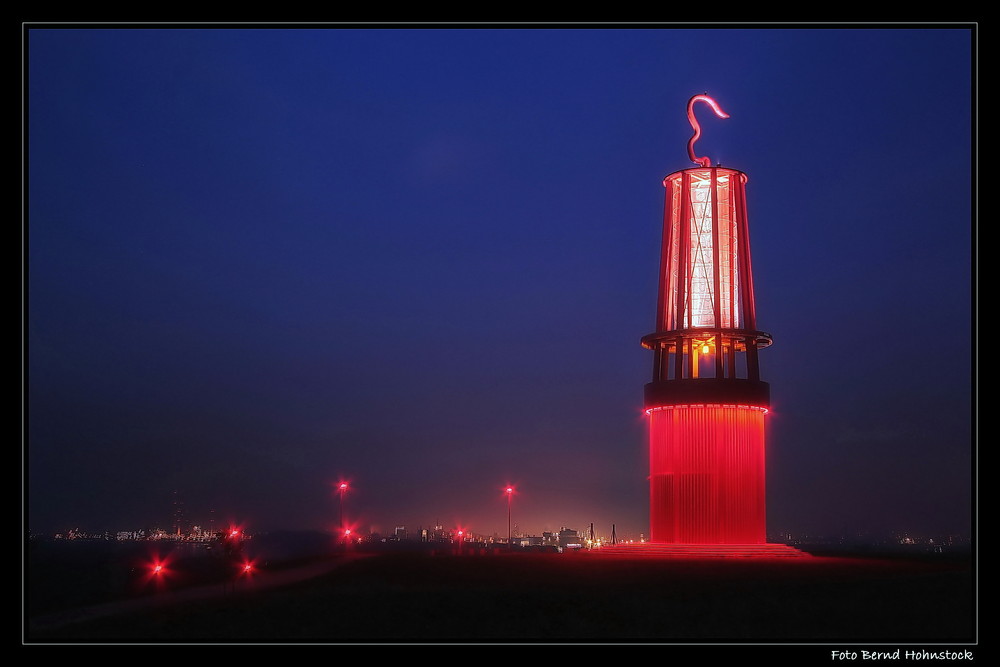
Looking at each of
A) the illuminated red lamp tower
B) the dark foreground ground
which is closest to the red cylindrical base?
the illuminated red lamp tower

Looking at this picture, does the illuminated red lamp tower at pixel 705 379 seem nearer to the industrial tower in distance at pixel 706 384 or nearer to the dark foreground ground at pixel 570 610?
the industrial tower in distance at pixel 706 384

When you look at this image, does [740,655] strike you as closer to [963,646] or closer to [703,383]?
[963,646]

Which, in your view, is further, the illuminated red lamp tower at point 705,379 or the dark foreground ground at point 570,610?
the illuminated red lamp tower at point 705,379

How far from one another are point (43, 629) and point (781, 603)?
19.0m

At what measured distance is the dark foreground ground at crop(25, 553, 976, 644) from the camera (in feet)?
84.0

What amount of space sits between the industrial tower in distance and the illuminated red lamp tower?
0.04m

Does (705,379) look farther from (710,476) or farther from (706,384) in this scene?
(710,476)

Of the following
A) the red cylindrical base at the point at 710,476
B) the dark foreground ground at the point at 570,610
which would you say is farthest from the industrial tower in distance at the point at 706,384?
the dark foreground ground at the point at 570,610

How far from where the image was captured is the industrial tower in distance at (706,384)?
4078 centimetres

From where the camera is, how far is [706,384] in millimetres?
41375

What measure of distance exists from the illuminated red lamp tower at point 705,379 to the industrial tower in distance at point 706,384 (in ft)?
0.13

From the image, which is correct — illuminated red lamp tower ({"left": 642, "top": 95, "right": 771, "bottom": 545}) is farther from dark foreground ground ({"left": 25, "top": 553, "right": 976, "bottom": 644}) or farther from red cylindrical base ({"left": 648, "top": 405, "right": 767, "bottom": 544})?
dark foreground ground ({"left": 25, "top": 553, "right": 976, "bottom": 644})
